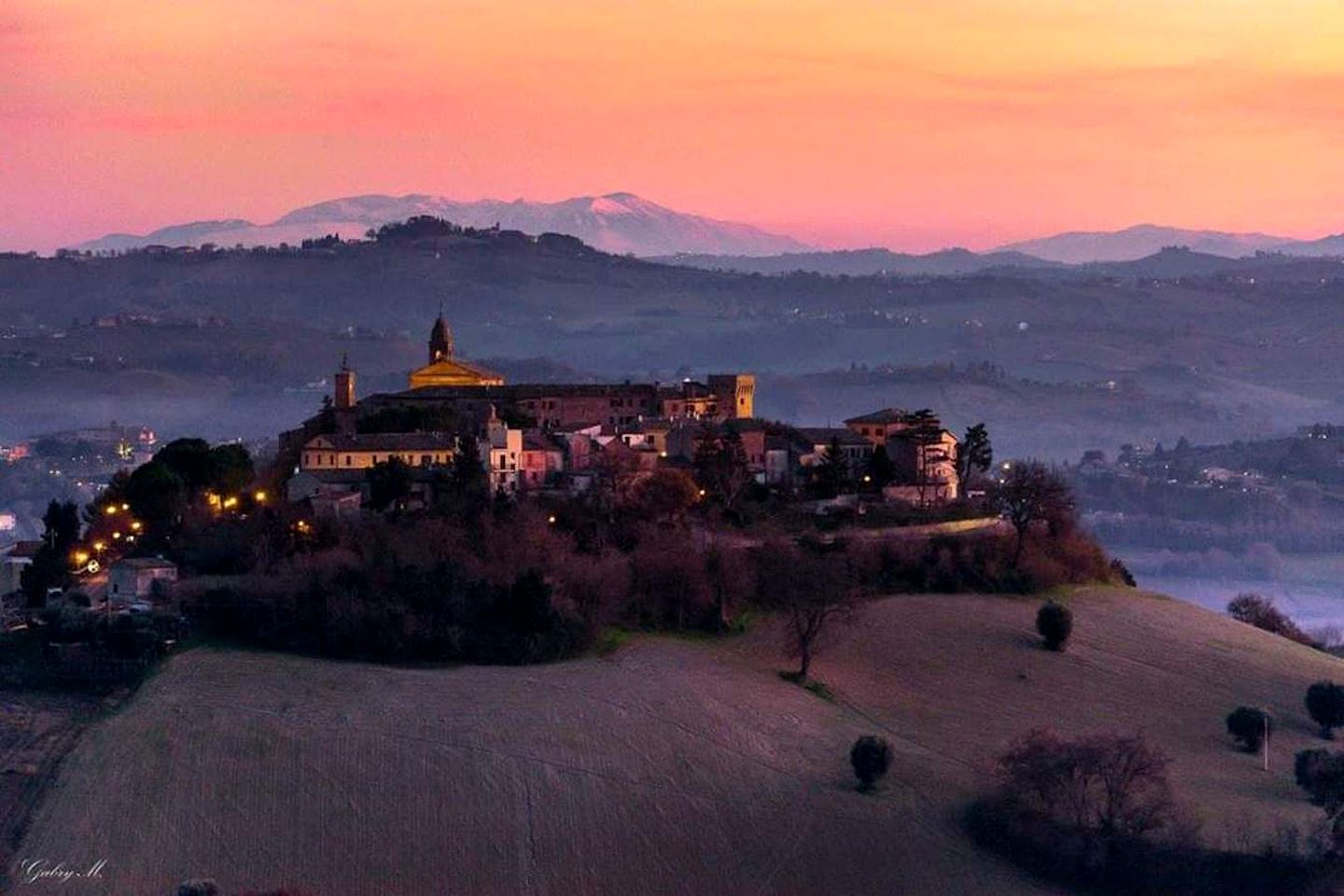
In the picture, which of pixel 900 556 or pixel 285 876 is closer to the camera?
pixel 285 876

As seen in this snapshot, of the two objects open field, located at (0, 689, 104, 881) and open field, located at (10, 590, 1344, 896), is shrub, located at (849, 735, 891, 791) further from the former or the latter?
open field, located at (0, 689, 104, 881)

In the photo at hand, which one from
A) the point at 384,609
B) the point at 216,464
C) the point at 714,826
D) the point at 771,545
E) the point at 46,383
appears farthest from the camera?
the point at 46,383

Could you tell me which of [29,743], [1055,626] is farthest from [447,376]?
[29,743]

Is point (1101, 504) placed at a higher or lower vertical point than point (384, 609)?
lower

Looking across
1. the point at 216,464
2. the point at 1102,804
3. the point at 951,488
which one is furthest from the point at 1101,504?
the point at 1102,804

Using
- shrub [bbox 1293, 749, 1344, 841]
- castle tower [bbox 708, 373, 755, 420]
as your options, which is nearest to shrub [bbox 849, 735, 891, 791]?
shrub [bbox 1293, 749, 1344, 841]

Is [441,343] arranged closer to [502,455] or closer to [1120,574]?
[502,455]

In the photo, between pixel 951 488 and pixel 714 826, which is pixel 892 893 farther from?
pixel 951 488

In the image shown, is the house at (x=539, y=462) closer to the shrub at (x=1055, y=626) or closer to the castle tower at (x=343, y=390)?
the castle tower at (x=343, y=390)
